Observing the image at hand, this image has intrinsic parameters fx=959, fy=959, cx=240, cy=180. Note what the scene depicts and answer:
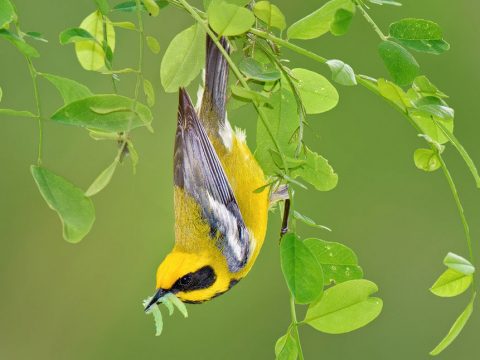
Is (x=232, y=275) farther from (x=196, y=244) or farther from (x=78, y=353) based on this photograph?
(x=78, y=353)

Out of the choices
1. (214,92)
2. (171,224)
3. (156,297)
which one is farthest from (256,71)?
(171,224)

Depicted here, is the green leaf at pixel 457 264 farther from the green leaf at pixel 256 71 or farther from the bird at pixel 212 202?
the bird at pixel 212 202

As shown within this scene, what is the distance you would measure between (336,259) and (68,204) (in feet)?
1.51

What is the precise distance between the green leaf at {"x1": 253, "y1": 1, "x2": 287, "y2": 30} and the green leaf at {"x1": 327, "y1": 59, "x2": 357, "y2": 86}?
199 millimetres

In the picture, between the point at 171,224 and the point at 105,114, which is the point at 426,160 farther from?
the point at 171,224

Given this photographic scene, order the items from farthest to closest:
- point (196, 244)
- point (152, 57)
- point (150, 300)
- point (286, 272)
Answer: point (152, 57) < point (196, 244) < point (150, 300) < point (286, 272)

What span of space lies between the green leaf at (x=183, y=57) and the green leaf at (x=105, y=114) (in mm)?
185

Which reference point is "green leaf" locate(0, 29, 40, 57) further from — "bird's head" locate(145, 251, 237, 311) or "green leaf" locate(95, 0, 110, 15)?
"bird's head" locate(145, 251, 237, 311)

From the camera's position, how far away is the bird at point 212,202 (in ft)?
7.69

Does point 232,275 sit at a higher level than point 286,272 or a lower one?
lower

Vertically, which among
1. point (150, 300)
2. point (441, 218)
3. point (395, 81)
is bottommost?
point (441, 218)

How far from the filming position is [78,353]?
5.79 meters

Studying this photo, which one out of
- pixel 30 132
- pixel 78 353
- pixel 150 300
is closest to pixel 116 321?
pixel 78 353

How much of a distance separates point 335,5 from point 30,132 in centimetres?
398
